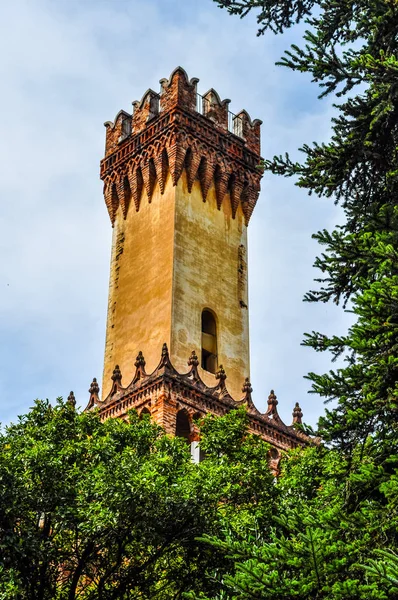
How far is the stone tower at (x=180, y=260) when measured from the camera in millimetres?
31812

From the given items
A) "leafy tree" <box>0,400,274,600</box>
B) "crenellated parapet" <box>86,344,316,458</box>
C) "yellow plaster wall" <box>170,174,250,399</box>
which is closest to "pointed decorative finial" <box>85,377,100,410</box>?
"crenellated parapet" <box>86,344,316,458</box>

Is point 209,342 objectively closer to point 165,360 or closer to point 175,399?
point 165,360

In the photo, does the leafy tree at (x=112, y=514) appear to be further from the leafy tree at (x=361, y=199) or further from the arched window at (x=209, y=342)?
the arched window at (x=209, y=342)

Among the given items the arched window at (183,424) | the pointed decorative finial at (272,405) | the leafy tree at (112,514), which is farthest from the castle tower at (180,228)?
the leafy tree at (112,514)

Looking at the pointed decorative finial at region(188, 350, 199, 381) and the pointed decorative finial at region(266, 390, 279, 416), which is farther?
the pointed decorative finial at region(266, 390, 279, 416)

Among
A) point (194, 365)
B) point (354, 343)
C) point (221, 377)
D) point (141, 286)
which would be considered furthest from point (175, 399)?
point (354, 343)

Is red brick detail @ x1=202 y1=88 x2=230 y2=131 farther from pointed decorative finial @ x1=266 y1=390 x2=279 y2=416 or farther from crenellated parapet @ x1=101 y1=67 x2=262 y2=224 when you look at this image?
pointed decorative finial @ x1=266 y1=390 x2=279 y2=416

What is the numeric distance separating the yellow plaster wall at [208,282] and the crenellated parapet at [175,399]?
2.47ft

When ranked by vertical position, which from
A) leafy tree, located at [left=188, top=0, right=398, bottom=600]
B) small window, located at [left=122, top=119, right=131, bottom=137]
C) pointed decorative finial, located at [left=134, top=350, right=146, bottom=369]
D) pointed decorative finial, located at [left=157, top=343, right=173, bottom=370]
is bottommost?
leafy tree, located at [left=188, top=0, right=398, bottom=600]

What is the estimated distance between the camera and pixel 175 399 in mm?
30766

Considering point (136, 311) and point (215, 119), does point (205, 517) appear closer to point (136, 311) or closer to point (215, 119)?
point (136, 311)

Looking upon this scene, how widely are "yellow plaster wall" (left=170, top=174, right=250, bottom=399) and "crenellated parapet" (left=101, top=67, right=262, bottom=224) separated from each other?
2.35 feet

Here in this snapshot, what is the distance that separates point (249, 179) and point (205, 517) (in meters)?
22.0

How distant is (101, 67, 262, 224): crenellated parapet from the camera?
120 feet
